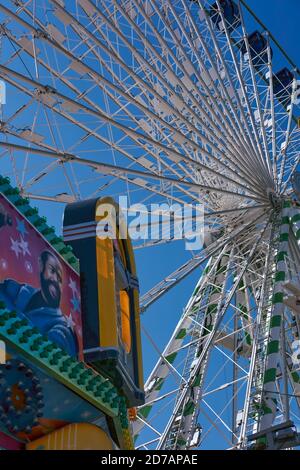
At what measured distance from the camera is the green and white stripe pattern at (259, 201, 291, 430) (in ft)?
51.1

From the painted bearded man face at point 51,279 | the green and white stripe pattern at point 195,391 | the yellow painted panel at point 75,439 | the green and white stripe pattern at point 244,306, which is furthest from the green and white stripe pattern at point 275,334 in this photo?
the painted bearded man face at point 51,279

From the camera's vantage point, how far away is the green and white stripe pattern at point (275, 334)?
15.6m

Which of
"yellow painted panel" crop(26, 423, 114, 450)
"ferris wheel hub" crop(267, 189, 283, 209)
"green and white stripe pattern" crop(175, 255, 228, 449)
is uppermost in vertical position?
"ferris wheel hub" crop(267, 189, 283, 209)

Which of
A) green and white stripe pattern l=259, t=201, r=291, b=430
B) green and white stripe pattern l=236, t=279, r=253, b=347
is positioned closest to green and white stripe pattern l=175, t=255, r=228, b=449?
green and white stripe pattern l=236, t=279, r=253, b=347

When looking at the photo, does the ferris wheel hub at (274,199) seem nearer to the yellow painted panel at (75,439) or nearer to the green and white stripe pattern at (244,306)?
the green and white stripe pattern at (244,306)

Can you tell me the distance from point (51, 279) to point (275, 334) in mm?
8333

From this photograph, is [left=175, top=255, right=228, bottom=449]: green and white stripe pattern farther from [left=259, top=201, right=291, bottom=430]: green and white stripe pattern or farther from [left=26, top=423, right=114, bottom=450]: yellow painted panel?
[left=26, top=423, right=114, bottom=450]: yellow painted panel

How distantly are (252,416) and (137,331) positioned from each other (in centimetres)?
515

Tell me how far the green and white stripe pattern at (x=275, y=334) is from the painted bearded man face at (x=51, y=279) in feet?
23.0

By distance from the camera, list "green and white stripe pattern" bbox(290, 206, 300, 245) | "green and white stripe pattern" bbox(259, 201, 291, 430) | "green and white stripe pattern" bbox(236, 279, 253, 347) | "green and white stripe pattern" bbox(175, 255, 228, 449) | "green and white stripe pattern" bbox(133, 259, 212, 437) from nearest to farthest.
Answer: "green and white stripe pattern" bbox(259, 201, 291, 430) → "green and white stripe pattern" bbox(175, 255, 228, 449) → "green and white stripe pattern" bbox(133, 259, 212, 437) → "green and white stripe pattern" bbox(290, 206, 300, 245) → "green and white stripe pattern" bbox(236, 279, 253, 347)

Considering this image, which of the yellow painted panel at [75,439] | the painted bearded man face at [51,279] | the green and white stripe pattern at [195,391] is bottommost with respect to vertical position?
the green and white stripe pattern at [195,391]

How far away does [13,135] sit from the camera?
15.9 meters

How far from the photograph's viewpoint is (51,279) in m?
9.64

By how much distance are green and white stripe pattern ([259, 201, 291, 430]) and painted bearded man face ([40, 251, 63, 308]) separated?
23.0 ft
